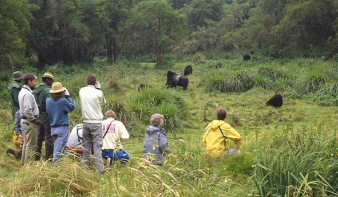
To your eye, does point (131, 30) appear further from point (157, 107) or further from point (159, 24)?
point (157, 107)

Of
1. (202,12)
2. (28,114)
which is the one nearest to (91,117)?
(28,114)

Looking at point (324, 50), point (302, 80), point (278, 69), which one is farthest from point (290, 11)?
point (302, 80)

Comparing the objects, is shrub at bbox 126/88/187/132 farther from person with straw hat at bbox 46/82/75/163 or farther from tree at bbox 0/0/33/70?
tree at bbox 0/0/33/70

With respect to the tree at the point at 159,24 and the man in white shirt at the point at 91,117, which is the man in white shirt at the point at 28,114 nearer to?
the man in white shirt at the point at 91,117

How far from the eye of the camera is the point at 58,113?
563 centimetres

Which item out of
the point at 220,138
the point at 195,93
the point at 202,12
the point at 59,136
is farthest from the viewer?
the point at 202,12

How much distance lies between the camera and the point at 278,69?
16.5 metres

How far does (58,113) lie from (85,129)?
1.63 feet

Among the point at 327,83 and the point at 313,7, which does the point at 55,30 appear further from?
the point at 327,83

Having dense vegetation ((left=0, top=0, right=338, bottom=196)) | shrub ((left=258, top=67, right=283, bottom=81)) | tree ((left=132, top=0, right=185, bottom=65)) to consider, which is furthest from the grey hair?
tree ((left=132, top=0, right=185, bottom=65))

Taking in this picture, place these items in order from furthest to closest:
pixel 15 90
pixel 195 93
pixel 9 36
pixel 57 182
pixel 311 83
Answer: pixel 9 36 < pixel 195 93 < pixel 311 83 < pixel 15 90 < pixel 57 182

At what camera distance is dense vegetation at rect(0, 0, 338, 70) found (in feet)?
66.2

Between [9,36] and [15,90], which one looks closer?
[15,90]

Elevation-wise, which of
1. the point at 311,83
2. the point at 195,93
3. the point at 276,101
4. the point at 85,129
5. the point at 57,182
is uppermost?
the point at 85,129
